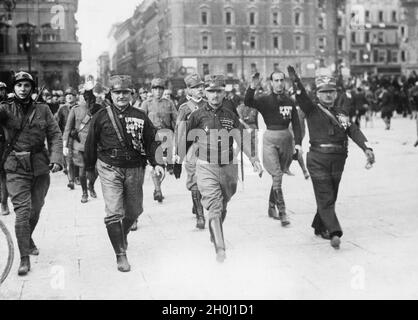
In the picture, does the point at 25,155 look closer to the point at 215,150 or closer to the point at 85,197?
the point at 215,150

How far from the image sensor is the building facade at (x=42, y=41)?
44.2 m

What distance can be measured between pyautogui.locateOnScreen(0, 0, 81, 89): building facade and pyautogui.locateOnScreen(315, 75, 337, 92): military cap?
1482 inches

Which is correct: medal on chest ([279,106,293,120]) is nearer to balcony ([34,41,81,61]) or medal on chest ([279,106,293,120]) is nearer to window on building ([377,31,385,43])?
balcony ([34,41,81,61])

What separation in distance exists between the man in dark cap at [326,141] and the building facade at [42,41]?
124ft

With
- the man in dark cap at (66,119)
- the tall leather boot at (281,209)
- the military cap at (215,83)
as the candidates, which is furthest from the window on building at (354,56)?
the military cap at (215,83)

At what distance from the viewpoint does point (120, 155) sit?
6.40 meters

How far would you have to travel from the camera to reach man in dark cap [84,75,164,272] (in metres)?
6.36

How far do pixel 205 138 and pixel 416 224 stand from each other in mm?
3024

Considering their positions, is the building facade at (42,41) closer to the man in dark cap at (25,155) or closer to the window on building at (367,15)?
the man in dark cap at (25,155)

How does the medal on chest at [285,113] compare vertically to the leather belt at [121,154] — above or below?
above

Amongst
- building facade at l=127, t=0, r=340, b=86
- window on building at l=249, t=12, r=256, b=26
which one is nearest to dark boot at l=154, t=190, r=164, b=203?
building facade at l=127, t=0, r=340, b=86

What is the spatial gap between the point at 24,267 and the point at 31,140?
1.23m

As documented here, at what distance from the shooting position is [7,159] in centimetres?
648

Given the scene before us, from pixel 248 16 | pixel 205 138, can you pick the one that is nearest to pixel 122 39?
pixel 248 16
